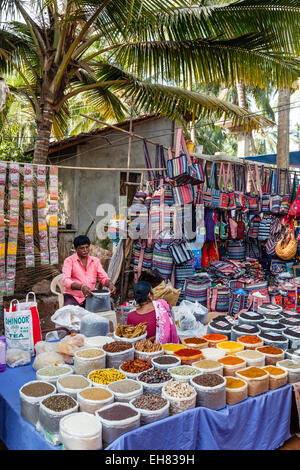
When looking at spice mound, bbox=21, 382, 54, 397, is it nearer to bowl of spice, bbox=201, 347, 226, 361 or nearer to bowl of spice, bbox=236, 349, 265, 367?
bowl of spice, bbox=201, 347, 226, 361

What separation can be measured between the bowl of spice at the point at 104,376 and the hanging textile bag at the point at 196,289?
320 centimetres

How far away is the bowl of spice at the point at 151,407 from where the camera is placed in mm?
1839

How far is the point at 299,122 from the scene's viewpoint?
33125mm

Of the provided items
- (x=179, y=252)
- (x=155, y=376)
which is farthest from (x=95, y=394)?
(x=179, y=252)

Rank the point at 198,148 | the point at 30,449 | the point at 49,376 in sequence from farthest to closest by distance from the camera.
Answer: the point at 198,148
the point at 49,376
the point at 30,449

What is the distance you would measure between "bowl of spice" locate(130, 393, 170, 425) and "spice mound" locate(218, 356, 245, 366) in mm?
654

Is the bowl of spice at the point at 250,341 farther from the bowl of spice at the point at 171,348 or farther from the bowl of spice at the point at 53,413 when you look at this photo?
the bowl of spice at the point at 53,413

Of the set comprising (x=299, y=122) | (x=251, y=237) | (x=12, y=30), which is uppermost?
(x=299, y=122)

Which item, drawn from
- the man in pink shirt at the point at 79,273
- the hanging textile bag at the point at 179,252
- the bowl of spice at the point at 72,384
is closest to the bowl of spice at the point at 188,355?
the bowl of spice at the point at 72,384

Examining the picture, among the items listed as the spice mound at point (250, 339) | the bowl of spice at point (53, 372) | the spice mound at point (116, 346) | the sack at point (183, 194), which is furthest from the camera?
the sack at point (183, 194)

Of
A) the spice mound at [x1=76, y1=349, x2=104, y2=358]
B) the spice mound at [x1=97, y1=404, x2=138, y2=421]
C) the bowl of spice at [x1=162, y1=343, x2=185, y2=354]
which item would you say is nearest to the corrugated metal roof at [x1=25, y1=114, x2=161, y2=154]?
the bowl of spice at [x1=162, y1=343, x2=185, y2=354]

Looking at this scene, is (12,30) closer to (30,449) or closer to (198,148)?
(198,148)
